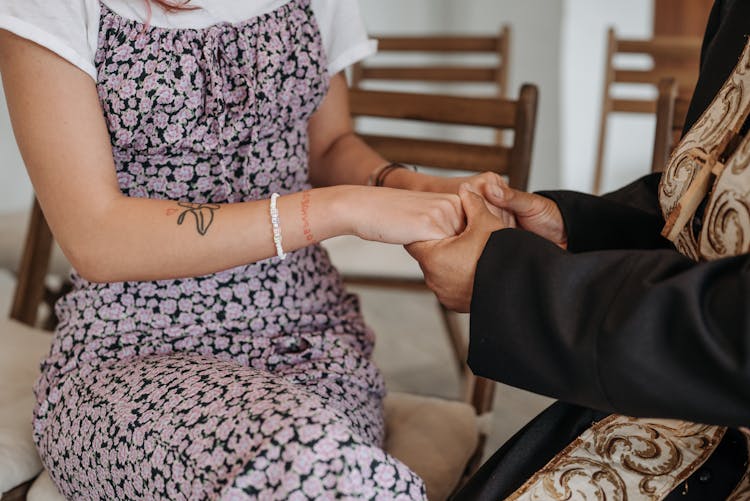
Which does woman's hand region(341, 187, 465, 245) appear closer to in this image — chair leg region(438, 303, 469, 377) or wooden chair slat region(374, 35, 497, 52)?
chair leg region(438, 303, 469, 377)

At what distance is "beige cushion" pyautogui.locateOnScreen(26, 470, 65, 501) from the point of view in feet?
3.41

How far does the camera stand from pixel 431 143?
1.57 metres

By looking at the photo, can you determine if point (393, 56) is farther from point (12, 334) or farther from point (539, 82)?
point (12, 334)

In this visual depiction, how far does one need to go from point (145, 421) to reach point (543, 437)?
1.41ft

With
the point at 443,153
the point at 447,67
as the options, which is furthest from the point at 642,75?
the point at 443,153

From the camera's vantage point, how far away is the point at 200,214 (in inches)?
39.0

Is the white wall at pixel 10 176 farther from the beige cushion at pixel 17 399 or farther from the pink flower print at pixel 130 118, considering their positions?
the pink flower print at pixel 130 118

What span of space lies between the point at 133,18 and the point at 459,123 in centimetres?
62

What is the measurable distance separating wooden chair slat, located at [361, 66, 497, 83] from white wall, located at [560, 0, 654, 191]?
790mm

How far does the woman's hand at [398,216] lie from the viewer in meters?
0.96

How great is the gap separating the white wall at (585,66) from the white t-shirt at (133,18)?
2421 mm

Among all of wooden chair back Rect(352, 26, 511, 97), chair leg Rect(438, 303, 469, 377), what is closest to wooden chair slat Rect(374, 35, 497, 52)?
wooden chair back Rect(352, 26, 511, 97)

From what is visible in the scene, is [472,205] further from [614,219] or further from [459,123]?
[459,123]

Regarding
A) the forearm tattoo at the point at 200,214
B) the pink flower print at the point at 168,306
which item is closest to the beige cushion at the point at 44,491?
the pink flower print at the point at 168,306
